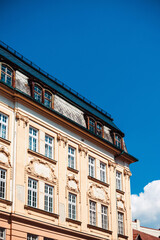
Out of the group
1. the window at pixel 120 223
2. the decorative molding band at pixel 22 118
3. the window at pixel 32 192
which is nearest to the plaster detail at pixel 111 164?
the window at pixel 120 223

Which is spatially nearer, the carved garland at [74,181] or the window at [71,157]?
the carved garland at [74,181]

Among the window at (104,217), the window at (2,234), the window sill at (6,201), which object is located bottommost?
the window at (2,234)

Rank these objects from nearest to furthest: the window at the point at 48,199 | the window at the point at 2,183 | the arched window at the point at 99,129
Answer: the window at the point at 2,183 → the window at the point at 48,199 → the arched window at the point at 99,129

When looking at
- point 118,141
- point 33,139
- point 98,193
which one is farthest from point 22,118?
point 118,141

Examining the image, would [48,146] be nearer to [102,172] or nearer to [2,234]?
[102,172]

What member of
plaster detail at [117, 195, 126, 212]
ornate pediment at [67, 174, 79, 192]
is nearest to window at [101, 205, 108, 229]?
plaster detail at [117, 195, 126, 212]

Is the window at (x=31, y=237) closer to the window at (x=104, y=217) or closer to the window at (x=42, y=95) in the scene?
the window at (x=104, y=217)

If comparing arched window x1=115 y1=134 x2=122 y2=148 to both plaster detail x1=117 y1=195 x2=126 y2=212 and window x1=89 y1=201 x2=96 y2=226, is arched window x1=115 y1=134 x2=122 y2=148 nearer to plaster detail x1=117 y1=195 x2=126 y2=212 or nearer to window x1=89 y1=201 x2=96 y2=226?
plaster detail x1=117 y1=195 x2=126 y2=212

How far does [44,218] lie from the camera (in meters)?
31.2

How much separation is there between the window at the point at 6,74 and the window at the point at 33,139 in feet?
12.7

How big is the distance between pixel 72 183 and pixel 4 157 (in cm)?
757

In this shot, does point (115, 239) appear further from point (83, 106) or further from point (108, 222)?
point (83, 106)

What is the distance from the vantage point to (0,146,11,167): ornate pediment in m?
29.3

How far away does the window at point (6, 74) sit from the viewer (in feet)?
102
